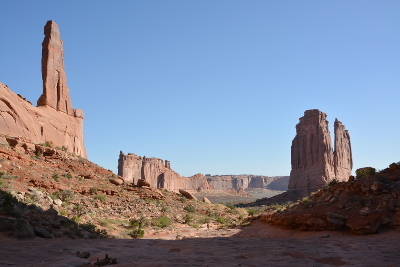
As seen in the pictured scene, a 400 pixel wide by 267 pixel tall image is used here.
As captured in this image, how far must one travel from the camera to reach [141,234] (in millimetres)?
13695

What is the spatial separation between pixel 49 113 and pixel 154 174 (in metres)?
68.9

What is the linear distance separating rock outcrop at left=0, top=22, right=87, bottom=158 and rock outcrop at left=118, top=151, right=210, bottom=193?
5210 centimetres

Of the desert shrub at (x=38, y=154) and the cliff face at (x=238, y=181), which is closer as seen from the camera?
the desert shrub at (x=38, y=154)

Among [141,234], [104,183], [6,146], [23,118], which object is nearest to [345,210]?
[141,234]

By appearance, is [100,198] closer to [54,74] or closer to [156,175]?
[54,74]

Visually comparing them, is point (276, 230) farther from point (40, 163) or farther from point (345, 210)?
point (40, 163)

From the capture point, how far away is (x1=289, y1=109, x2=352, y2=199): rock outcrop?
64.2 meters

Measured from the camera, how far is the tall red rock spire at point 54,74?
34.3m

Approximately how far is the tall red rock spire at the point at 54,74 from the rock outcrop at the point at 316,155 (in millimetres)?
48681

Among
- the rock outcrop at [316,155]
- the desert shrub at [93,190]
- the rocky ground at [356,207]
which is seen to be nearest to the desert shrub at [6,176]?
the desert shrub at [93,190]

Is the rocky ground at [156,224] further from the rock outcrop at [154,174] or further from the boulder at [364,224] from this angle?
the rock outcrop at [154,174]

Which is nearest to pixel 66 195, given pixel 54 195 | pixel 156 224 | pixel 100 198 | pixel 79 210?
pixel 54 195

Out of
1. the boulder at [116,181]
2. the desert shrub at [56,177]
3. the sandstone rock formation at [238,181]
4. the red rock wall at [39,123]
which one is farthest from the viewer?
the sandstone rock formation at [238,181]

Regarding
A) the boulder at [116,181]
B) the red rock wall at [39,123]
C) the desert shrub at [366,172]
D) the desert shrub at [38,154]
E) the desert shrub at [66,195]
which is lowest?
the desert shrub at [66,195]
